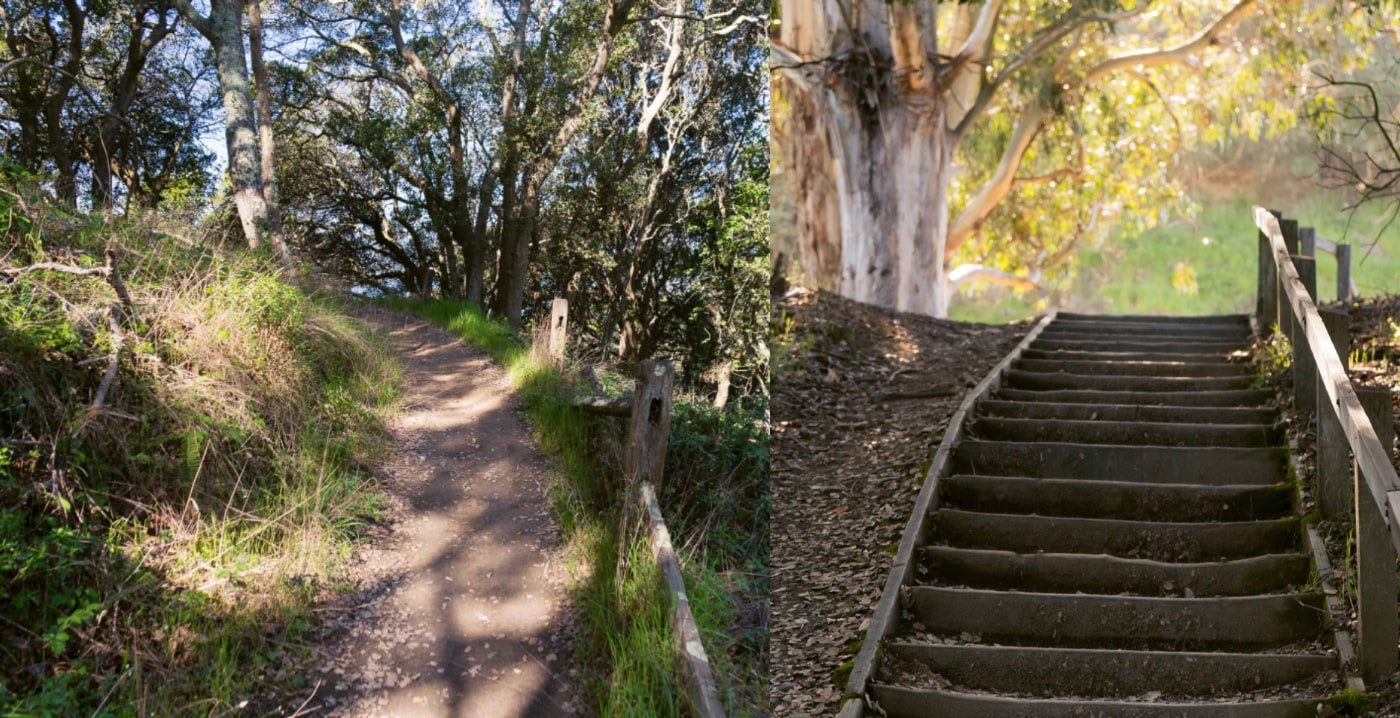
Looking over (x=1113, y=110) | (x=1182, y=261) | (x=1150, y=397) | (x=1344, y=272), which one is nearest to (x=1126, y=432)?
(x=1150, y=397)

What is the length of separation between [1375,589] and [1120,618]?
104 cm

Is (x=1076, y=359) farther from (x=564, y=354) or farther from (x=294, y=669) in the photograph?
(x=294, y=669)

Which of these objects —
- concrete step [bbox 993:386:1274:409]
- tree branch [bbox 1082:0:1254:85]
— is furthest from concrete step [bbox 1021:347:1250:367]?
tree branch [bbox 1082:0:1254:85]

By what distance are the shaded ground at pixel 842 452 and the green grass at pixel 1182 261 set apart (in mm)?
14301

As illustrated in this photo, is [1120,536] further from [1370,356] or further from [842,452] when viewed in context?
[1370,356]

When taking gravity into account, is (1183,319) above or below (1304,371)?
above

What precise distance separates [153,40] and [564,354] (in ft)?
5.73

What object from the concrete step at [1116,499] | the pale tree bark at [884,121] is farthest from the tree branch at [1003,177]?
the concrete step at [1116,499]

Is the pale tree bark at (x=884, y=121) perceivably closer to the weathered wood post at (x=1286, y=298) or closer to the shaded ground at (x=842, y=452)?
the shaded ground at (x=842, y=452)

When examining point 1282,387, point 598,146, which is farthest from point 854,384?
point 598,146

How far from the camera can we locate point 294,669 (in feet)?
9.55

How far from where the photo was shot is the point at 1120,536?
17.9ft

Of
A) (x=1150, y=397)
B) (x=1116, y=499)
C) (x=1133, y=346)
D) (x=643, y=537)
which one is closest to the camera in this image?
(x=643, y=537)

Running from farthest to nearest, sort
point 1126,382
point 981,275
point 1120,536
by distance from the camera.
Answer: point 981,275 → point 1126,382 → point 1120,536
